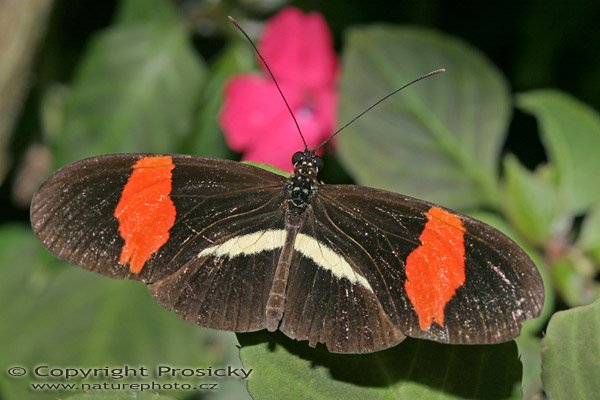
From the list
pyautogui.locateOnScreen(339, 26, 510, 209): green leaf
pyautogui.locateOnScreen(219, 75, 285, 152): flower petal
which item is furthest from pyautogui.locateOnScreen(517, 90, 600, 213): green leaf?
pyautogui.locateOnScreen(219, 75, 285, 152): flower petal

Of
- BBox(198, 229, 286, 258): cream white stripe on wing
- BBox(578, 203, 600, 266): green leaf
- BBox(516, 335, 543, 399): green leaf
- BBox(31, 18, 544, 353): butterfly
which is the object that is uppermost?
BBox(31, 18, 544, 353): butterfly

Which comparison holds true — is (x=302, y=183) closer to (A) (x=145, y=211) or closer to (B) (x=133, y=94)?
(A) (x=145, y=211)

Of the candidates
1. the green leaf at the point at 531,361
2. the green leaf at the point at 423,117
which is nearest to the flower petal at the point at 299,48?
the green leaf at the point at 423,117

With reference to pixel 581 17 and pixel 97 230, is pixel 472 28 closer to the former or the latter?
pixel 581 17

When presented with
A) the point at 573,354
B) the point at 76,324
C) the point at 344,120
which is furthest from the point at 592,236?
the point at 76,324

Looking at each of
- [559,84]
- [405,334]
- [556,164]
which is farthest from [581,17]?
[405,334]

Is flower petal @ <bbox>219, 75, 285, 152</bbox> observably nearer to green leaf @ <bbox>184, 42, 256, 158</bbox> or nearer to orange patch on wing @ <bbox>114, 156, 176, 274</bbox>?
green leaf @ <bbox>184, 42, 256, 158</bbox>
